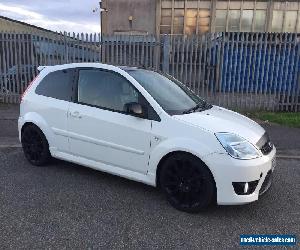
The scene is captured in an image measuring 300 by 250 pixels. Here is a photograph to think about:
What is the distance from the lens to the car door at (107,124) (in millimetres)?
3568

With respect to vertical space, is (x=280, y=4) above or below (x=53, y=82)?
above

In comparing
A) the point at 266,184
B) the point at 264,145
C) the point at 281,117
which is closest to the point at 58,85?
the point at 264,145

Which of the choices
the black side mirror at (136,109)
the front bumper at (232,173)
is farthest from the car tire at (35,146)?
the front bumper at (232,173)

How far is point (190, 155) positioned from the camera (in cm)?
326

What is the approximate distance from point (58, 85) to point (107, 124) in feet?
3.75

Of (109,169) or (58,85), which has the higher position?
(58,85)

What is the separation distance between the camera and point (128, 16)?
27.1m

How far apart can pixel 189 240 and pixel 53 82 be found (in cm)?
289

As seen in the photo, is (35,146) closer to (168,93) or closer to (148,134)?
(148,134)

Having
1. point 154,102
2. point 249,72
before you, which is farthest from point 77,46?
point 154,102

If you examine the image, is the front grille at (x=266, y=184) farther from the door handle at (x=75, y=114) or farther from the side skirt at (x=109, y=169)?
the door handle at (x=75, y=114)

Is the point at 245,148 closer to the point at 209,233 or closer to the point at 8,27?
the point at 209,233

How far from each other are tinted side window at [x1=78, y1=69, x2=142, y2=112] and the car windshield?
0.17 m

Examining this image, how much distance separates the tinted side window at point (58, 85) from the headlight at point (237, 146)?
2.16 m
